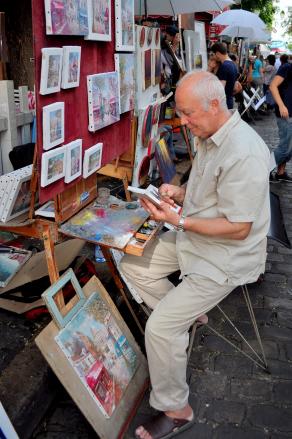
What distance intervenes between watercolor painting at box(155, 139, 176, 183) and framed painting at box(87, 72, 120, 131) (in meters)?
1.85

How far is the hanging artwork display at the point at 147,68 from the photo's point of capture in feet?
13.9

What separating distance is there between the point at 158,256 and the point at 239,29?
9967 mm

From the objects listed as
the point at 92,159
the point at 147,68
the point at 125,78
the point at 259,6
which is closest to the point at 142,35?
the point at 147,68

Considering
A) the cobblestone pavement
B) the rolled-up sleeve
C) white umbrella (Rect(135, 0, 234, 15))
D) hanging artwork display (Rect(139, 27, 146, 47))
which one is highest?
white umbrella (Rect(135, 0, 234, 15))

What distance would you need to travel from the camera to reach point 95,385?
208 centimetres

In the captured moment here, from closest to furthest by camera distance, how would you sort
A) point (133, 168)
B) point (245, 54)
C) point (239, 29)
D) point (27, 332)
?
point (27, 332) < point (133, 168) < point (239, 29) < point (245, 54)

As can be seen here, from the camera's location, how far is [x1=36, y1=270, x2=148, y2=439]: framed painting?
1.96 metres

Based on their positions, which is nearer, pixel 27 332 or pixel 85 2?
pixel 85 2

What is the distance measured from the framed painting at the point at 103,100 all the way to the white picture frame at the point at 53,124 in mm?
303

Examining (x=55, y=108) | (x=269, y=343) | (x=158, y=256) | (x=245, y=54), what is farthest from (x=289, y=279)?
(x=245, y=54)

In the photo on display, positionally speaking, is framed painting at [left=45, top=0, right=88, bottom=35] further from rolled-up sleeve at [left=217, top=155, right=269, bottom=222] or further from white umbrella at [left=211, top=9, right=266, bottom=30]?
white umbrella at [left=211, top=9, right=266, bottom=30]

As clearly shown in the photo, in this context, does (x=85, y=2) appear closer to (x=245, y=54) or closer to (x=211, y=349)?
(x=211, y=349)

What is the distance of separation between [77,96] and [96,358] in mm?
1249

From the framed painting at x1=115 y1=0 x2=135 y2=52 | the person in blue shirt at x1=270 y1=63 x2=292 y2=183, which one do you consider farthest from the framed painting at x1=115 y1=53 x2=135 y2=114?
the person in blue shirt at x1=270 y1=63 x2=292 y2=183
